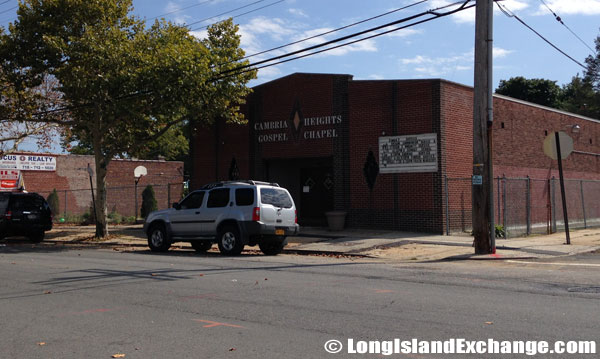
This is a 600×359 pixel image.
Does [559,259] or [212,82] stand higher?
[212,82]

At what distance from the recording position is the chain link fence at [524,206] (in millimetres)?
20938

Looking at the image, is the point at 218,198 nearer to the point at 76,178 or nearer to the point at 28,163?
the point at 28,163

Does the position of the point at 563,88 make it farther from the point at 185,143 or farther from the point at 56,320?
the point at 56,320

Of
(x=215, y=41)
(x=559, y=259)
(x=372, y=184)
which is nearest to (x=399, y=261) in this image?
(x=559, y=259)

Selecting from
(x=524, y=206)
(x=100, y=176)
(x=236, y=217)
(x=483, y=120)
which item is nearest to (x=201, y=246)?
(x=236, y=217)

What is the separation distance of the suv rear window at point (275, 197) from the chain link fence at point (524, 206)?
6.70 metres

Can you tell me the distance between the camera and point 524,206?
24266mm

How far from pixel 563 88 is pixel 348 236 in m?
57.2

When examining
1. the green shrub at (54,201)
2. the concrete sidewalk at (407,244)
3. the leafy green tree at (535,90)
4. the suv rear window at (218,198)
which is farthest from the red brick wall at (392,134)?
the leafy green tree at (535,90)

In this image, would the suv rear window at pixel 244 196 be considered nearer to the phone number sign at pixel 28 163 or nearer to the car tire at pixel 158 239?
the car tire at pixel 158 239

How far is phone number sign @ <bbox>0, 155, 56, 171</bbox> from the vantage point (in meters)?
39.6

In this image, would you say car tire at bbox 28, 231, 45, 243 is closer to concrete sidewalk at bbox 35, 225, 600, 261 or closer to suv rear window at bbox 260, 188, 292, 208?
concrete sidewalk at bbox 35, 225, 600, 261

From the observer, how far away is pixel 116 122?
74.4ft

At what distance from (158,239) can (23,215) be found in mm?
7325
